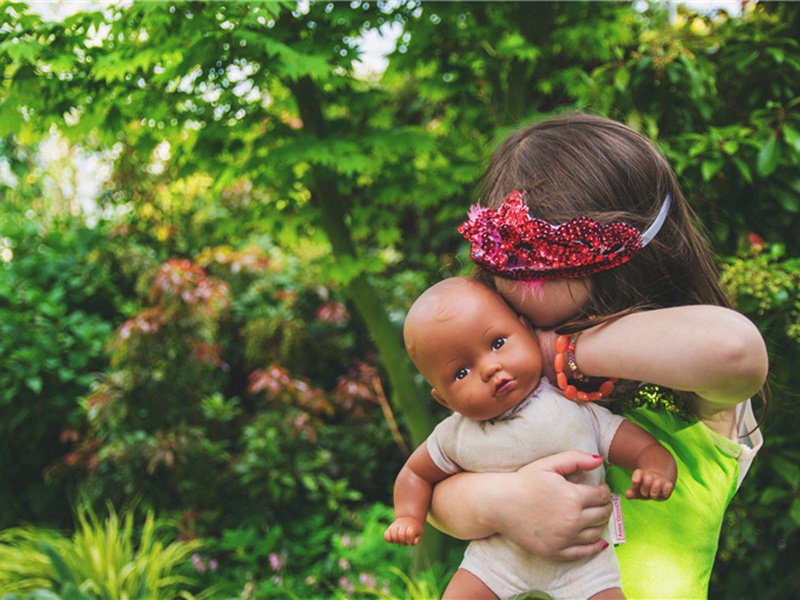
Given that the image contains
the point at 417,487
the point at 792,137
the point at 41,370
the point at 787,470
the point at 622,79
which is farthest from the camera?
the point at 41,370

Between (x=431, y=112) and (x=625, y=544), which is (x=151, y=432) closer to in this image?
(x=431, y=112)

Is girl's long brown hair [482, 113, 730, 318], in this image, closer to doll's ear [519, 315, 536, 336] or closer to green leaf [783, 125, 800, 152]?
doll's ear [519, 315, 536, 336]

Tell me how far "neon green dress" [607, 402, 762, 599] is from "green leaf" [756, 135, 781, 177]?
1.52 m

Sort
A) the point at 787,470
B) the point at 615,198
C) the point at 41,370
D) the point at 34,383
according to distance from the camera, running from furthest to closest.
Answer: the point at 41,370, the point at 34,383, the point at 787,470, the point at 615,198

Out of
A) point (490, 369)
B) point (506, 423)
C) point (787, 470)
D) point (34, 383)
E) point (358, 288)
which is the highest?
point (34, 383)

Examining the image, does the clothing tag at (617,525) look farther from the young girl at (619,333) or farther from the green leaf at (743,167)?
the green leaf at (743,167)

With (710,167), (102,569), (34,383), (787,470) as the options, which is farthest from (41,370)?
(787,470)

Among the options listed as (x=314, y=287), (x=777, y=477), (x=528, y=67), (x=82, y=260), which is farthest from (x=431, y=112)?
(x=777, y=477)

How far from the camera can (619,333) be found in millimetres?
1141

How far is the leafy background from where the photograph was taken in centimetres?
269

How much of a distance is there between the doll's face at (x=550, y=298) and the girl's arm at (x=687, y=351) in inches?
3.6

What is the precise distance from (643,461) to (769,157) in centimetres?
187

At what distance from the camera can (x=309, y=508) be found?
470 centimetres

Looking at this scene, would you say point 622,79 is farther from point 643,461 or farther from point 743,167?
point 643,461
